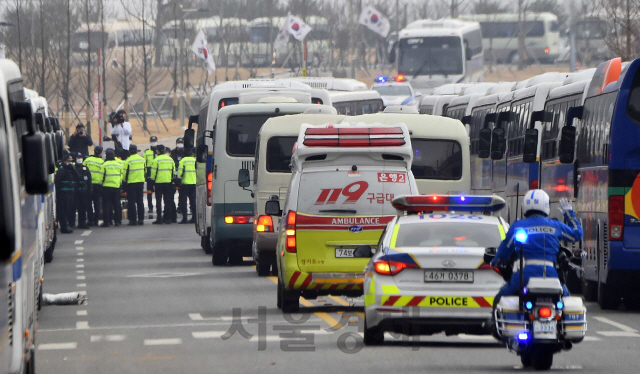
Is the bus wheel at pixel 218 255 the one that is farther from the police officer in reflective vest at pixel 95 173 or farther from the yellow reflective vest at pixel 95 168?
the yellow reflective vest at pixel 95 168

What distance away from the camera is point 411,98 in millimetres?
54406

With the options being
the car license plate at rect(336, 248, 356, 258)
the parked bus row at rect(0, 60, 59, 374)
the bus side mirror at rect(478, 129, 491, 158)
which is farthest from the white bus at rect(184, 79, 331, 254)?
the parked bus row at rect(0, 60, 59, 374)

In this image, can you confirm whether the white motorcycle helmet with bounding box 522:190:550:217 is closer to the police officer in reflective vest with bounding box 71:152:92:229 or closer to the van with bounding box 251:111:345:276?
the van with bounding box 251:111:345:276

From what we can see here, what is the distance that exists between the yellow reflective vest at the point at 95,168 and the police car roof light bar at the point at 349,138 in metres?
19.4

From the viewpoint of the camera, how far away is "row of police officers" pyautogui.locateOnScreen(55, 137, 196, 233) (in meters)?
35.4

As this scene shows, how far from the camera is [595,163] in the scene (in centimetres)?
1775

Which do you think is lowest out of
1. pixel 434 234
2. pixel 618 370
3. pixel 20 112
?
pixel 618 370

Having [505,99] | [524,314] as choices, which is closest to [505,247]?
[524,314]

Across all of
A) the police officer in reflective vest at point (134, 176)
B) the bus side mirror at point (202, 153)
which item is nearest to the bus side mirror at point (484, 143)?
the bus side mirror at point (202, 153)

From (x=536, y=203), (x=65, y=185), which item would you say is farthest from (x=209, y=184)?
(x=536, y=203)

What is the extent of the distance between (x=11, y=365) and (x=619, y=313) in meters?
9.95

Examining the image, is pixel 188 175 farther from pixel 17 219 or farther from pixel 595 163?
pixel 17 219

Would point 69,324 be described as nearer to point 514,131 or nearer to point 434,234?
point 434,234

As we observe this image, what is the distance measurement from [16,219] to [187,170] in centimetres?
2815
